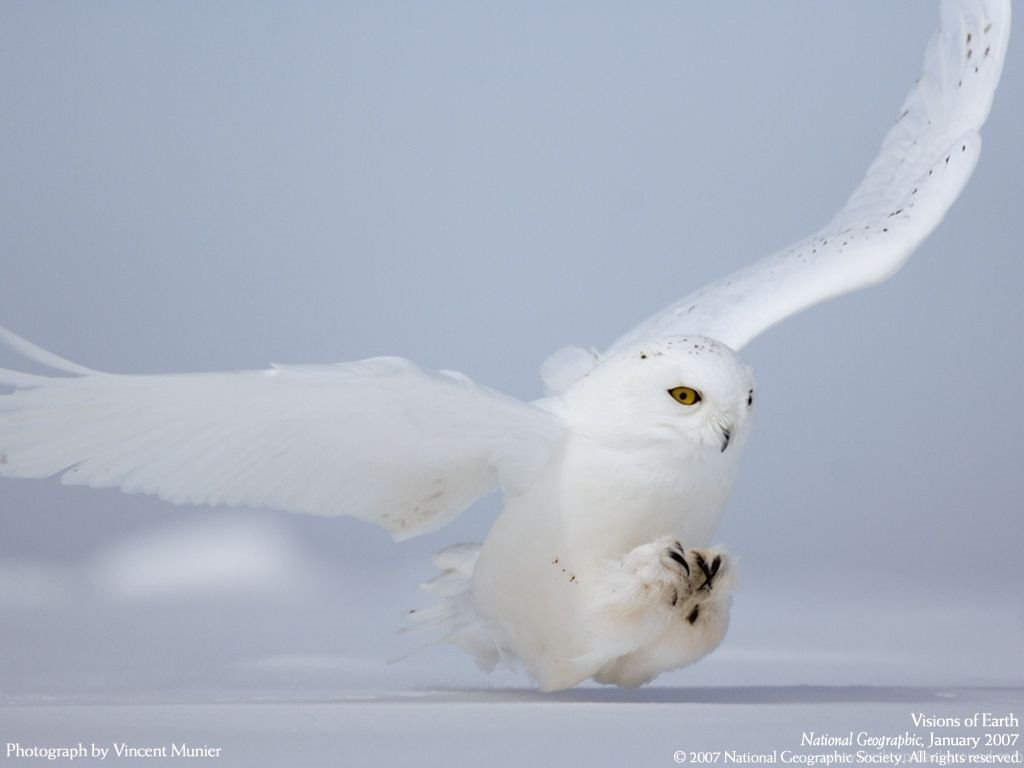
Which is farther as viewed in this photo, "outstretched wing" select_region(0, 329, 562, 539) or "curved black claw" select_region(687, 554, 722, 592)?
"curved black claw" select_region(687, 554, 722, 592)

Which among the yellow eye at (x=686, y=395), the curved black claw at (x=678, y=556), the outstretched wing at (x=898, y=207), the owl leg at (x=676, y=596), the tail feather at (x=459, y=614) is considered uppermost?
the outstretched wing at (x=898, y=207)

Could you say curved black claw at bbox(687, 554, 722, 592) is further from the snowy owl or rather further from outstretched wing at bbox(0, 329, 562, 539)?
outstretched wing at bbox(0, 329, 562, 539)

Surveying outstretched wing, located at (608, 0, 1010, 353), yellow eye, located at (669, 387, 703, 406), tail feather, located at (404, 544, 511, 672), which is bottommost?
tail feather, located at (404, 544, 511, 672)

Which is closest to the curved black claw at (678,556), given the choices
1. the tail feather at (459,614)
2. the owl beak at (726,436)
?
the owl beak at (726,436)

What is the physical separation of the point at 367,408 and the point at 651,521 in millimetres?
878

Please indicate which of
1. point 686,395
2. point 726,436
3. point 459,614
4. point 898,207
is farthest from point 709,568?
point 898,207

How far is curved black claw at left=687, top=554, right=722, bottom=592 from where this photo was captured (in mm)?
5184

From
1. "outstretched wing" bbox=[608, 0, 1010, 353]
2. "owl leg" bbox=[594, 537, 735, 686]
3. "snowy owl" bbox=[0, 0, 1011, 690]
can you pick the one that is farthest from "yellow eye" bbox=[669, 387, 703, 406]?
"outstretched wing" bbox=[608, 0, 1010, 353]

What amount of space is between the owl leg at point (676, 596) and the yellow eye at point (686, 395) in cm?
39

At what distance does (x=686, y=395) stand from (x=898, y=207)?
1.79 m

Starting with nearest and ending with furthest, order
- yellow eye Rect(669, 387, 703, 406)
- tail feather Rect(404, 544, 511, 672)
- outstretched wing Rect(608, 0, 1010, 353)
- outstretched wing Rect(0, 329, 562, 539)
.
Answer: outstretched wing Rect(0, 329, 562, 539) < yellow eye Rect(669, 387, 703, 406) < tail feather Rect(404, 544, 511, 672) < outstretched wing Rect(608, 0, 1010, 353)

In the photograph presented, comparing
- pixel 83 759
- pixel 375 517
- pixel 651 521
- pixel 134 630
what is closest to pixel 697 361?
pixel 651 521

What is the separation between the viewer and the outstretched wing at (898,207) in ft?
20.4

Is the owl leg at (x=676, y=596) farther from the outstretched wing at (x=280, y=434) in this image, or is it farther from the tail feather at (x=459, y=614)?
the tail feather at (x=459, y=614)
